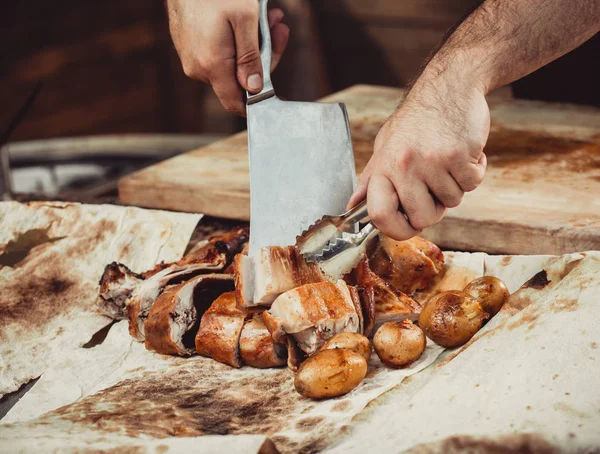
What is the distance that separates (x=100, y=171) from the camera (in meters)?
4.16

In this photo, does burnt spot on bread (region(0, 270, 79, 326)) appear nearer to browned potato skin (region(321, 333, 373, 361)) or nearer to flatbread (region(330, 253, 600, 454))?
browned potato skin (region(321, 333, 373, 361))

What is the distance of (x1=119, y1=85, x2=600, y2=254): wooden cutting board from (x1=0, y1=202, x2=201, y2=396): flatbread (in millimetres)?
375

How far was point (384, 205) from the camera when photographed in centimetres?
189

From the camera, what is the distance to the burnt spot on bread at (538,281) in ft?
6.45

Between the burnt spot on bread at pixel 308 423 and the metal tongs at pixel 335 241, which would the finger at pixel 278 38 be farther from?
the burnt spot on bread at pixel 308 423

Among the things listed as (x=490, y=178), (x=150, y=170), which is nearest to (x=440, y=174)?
(x=490, y=178)

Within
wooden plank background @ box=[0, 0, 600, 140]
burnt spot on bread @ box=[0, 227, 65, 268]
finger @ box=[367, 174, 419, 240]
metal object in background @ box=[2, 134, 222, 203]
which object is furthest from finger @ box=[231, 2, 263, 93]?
wooden plank background @ box=[0, 0, 600, 140]

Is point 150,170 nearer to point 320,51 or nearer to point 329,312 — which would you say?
point 329,312

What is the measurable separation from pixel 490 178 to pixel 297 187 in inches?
43.8

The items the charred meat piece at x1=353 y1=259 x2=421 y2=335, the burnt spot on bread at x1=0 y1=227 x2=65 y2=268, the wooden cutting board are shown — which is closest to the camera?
the charred meat piece at x1=353 y1=259 x2=421 y2=335

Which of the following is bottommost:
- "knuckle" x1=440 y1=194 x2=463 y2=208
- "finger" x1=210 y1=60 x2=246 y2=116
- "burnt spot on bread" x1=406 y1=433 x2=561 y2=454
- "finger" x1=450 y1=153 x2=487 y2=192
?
"burnt spot on bread" x1=406 y1=433 x2=561 y2=454

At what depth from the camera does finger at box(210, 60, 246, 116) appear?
7.89ft

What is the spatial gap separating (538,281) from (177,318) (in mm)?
971

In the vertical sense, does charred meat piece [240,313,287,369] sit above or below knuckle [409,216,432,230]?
below
